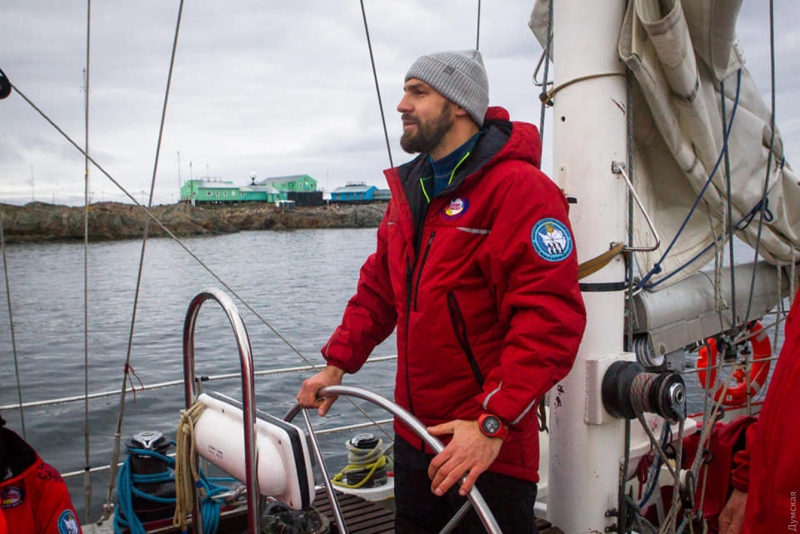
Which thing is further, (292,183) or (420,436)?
(292,183)

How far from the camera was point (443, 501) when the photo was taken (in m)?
1.95

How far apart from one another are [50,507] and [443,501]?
124 centimetres

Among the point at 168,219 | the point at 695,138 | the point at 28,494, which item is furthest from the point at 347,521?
the point at 168,219

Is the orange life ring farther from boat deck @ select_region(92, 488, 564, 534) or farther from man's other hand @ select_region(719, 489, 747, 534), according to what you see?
man's other hand @ select_region(719, 489, 747, 534)

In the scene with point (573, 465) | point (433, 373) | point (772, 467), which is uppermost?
point (433, 373)

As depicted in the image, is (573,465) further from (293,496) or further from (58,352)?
(58,352)

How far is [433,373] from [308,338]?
1242cm

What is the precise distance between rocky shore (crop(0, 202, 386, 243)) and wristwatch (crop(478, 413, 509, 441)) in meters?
29.5

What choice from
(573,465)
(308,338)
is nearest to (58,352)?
(308,338)

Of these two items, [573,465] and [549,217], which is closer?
[549,217]

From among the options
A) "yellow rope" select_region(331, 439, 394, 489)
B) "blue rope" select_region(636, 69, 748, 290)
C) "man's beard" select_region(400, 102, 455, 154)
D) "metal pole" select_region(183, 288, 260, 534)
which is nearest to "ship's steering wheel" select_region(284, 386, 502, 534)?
"metal pole" select_region(183, 288, 260, 534)

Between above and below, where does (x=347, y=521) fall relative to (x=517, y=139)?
below

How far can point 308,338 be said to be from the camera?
13977 mm

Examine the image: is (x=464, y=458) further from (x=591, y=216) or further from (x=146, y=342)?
(x=146, y=342)
